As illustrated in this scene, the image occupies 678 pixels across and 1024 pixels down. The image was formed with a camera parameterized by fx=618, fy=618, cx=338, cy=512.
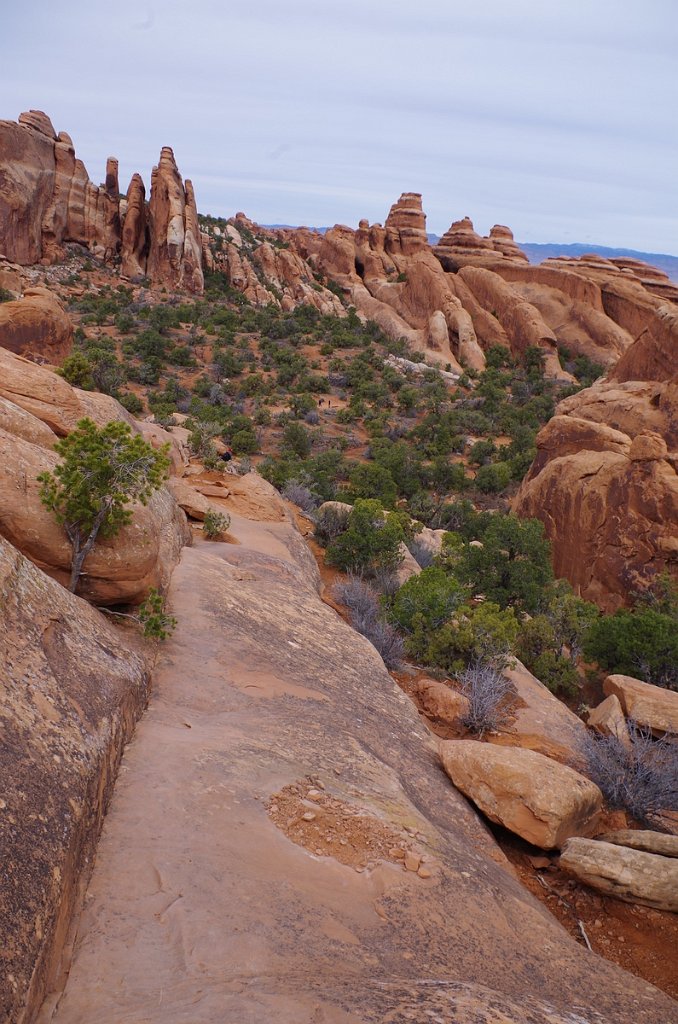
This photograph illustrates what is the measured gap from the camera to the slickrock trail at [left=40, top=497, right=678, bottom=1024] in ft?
10.8

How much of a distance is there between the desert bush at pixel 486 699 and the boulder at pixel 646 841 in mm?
2063

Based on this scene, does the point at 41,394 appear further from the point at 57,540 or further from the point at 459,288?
the point at 459,288

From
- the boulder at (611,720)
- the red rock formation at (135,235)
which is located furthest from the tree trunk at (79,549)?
the red rock formation at (135,235)

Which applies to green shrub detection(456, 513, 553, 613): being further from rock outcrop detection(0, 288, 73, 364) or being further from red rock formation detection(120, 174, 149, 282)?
red rock formation detection(120, 174, 149, 282)

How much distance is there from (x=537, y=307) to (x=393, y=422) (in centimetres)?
2315

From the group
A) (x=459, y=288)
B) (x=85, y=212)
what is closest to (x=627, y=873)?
(x=459, y=288)

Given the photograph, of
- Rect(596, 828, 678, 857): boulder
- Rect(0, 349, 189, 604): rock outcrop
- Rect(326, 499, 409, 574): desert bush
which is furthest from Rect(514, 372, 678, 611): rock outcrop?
Rect(0, 349, 189, 604): rock outcrop

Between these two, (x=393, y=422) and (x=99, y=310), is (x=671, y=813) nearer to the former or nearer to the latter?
(x=393, y=422)

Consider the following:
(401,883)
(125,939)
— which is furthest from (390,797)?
Result: (125,939)

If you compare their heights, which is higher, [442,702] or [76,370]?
[76,370]

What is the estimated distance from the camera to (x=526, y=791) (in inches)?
256

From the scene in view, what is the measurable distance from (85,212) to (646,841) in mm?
57747

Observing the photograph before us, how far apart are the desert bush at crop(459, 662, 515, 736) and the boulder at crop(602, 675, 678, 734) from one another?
5.43ft

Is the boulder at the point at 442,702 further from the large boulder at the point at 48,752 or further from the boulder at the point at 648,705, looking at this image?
the large boulder at the point at 48,752
